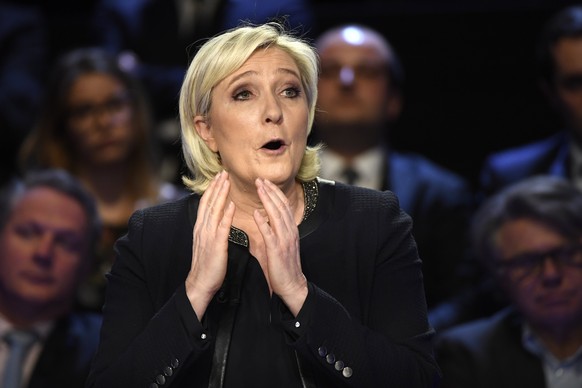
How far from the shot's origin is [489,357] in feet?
10.0

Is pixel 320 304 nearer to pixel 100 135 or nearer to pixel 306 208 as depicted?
pixel 306 208

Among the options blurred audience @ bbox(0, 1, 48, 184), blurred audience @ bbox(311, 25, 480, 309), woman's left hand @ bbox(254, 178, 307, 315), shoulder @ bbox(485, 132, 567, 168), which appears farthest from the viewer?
blurred audience @ bbox(0, 1, 48, 184)

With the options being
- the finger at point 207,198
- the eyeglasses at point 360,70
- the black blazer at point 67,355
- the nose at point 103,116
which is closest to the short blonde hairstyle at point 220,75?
the finger at point 207,198

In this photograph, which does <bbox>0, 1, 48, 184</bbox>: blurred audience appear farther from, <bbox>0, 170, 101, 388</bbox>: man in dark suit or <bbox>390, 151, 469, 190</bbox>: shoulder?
<bbox>390, 151, 469, 190</bbox>: shoulder

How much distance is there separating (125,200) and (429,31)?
1550 millimetres

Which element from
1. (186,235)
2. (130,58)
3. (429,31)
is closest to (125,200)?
(130,58)

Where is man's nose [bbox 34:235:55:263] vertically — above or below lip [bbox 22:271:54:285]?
above

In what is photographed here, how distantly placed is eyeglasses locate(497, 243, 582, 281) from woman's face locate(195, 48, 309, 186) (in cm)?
145

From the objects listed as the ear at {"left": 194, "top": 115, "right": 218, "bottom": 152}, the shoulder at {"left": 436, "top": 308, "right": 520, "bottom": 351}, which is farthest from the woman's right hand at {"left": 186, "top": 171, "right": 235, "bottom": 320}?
the shoulder at {"left": 436, "top": 308, "right": 520, "bottom": 351}

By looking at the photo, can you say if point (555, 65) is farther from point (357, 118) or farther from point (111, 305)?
point (111, 305)

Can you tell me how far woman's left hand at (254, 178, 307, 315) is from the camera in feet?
5.69

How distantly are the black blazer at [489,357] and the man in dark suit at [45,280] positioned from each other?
3.53ft

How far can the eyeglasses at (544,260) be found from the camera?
3.14 meters

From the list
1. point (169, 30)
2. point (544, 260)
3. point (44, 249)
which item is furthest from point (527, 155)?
point (44, 249)
